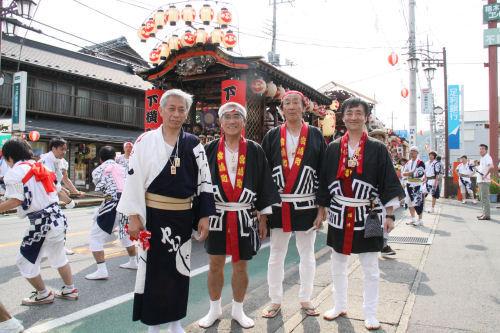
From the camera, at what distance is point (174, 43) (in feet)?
25.9

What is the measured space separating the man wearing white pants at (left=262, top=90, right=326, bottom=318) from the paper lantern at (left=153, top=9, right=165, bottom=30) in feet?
21.3

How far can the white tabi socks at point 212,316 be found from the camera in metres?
3.15

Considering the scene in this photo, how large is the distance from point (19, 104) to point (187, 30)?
8.80 metres

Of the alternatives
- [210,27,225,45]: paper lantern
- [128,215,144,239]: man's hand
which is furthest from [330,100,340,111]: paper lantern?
[128,215,144,239]: man's hand

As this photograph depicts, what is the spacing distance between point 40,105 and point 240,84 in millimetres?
15282

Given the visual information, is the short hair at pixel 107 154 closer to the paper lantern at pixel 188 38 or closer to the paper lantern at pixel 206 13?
the paper lantern at pixel 188 38

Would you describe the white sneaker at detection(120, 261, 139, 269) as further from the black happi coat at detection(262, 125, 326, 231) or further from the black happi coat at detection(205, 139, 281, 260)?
the black happi coat at detection(262, 125, 326, 231)

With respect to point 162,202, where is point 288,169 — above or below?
above

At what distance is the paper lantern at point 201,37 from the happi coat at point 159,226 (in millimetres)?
5255

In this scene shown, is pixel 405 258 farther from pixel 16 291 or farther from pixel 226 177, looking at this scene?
pixel 16 291

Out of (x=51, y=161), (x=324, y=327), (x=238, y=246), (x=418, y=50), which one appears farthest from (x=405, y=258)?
(x=418, y=50)

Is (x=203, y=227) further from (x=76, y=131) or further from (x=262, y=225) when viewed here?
(x=76, y=131)

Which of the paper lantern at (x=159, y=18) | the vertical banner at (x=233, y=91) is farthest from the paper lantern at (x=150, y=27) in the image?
the vertical banner at (x=233, y=91)

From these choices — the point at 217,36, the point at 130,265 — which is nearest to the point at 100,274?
the point at 130,265
